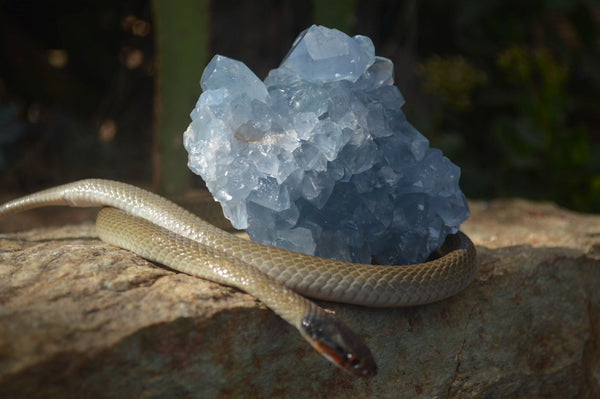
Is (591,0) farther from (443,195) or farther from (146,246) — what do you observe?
(146,246)

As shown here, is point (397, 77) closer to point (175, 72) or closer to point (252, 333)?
point (175, 72)

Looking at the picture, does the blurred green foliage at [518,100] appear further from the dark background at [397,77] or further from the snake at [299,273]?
the snake at [299,273]

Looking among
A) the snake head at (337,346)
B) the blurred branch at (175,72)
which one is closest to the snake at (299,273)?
the snake head at (337,346)

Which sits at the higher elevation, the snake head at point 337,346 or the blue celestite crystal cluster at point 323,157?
the blue celestite crystal cluster at point 323,157

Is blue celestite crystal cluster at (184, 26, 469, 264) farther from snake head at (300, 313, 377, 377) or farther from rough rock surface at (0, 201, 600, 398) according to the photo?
snake head at (300, 313, 377, 377)

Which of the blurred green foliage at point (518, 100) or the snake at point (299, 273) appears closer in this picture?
the snake at point (299, 273)

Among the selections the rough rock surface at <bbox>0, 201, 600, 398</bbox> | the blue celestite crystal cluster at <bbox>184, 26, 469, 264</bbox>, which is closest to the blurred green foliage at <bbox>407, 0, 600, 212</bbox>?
the rough rock surface at <bbox>0, 201, 600, 398</bbox>
